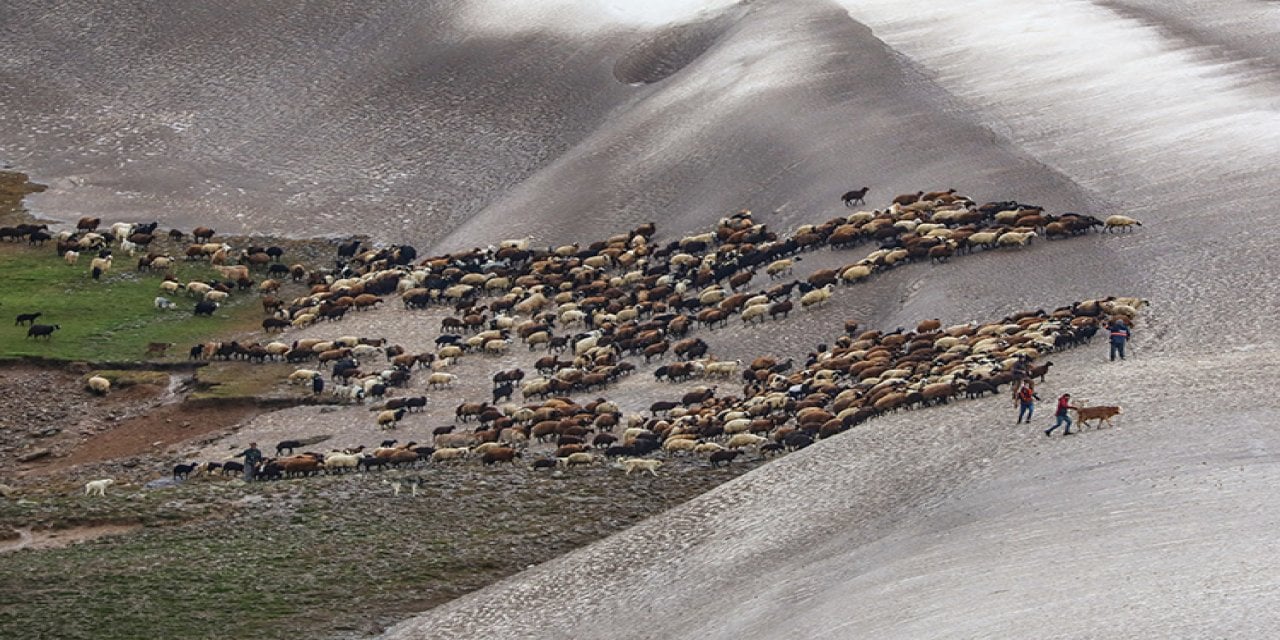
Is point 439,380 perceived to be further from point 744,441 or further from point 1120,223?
point 1120,223

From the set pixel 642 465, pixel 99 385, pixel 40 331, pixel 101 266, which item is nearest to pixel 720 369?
pixel 642 465

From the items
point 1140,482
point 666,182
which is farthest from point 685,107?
point 1140,482

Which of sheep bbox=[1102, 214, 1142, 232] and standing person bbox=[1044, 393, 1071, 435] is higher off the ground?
sheep bbox=[1102, 214, 1142, 232]

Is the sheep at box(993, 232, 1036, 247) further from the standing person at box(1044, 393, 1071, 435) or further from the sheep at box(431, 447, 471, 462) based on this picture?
the standing person at box(1044, 393, 1071, 435)

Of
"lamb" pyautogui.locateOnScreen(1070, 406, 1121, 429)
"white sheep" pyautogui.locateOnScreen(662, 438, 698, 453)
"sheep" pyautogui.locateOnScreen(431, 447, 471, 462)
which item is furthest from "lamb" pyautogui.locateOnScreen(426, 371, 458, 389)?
"lamb" pyautogui.locateOnScreen(1070, 406, 1121, 429)

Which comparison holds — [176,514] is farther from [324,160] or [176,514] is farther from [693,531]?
[324,160]

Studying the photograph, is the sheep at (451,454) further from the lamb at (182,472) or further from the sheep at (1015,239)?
the sheep at (1015,239)
